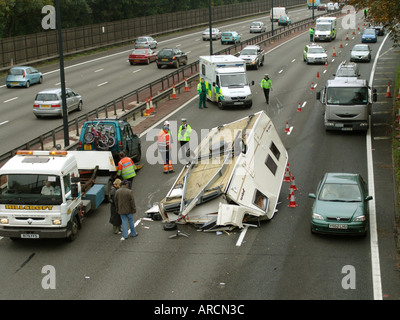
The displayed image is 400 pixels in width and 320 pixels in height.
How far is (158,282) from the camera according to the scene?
14.4m

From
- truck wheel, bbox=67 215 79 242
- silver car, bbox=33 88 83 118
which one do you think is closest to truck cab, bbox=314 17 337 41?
silver car, bbox=33 88 83 118

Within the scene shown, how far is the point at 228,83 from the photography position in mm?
35156

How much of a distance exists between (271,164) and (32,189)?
7433 mm

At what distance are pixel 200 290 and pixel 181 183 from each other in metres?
5.84

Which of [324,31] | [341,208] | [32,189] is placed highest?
[324,31]

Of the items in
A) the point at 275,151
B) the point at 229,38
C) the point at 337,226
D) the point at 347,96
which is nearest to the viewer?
the point at 337,226

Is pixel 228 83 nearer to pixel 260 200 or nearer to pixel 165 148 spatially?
pixel 165 148

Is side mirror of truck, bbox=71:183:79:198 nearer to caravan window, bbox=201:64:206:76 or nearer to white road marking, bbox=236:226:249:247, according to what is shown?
white road marking, bbox=236:226:249:247

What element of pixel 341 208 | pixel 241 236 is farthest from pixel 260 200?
pixel 341 208

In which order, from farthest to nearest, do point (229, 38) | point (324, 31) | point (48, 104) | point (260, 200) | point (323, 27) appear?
point (229, 38) → point (323, 27) → point (324, 31) → point (48, 104) → point (260, 200)

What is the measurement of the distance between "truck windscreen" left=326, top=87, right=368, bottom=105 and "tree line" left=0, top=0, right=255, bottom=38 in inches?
1450

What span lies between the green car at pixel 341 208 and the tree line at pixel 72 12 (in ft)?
149

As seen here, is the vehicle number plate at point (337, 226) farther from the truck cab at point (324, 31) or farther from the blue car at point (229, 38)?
the blue car at point (229, 38)

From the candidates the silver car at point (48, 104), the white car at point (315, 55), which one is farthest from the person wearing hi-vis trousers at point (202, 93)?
the white car at point (315, 55)
